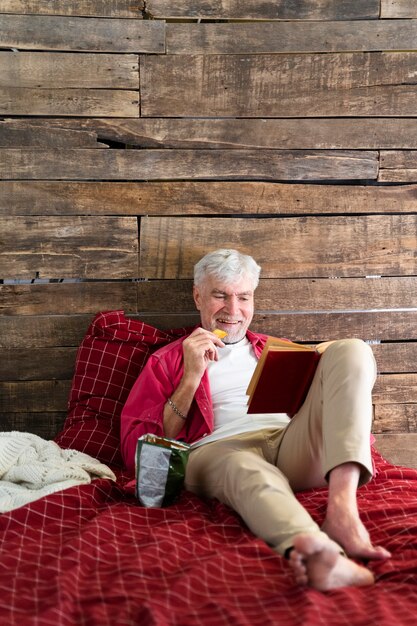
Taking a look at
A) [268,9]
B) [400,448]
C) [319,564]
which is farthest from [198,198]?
[319,564]

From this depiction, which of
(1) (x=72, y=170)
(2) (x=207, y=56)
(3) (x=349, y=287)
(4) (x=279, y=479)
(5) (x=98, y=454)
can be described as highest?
(2) (x=207, y=56)

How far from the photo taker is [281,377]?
79.4 inches

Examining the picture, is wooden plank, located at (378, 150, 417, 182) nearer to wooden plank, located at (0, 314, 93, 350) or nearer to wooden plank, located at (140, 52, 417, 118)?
wooden plank, located at (140, 52, 417, 118)

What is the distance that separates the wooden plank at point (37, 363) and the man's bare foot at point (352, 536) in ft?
4.34

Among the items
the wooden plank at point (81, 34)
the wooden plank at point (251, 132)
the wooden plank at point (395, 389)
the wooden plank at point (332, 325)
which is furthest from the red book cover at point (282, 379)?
the wooden plank at point (81, 34)

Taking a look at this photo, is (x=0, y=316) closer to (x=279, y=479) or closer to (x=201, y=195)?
(x=201, y=195)

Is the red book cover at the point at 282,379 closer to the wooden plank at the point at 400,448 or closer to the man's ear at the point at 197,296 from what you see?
the man's ear at the point at 197,296

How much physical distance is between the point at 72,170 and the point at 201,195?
0.47m

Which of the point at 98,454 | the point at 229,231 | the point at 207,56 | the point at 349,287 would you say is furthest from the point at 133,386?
the point at 207,56

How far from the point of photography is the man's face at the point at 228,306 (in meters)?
2.44

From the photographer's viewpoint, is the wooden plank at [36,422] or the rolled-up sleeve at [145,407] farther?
the wooden plank at [36,422]

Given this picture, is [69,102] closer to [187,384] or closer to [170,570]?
[187,384]

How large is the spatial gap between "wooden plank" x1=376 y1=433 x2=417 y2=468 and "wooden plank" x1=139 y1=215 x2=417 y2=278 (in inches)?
24.5

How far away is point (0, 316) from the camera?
8.79 feet
